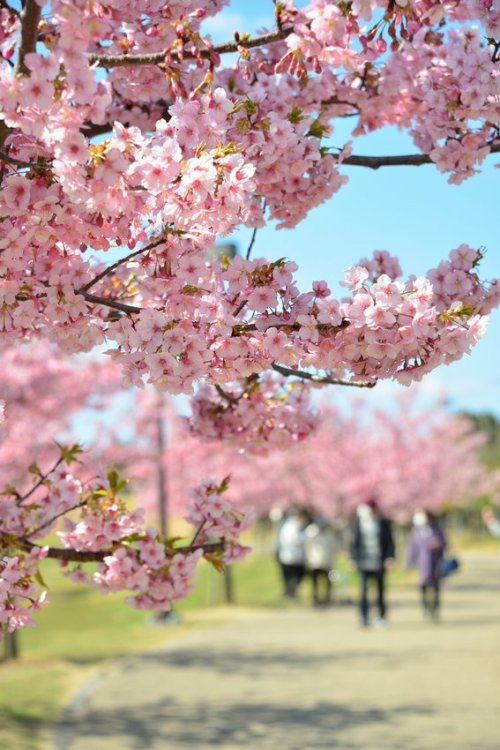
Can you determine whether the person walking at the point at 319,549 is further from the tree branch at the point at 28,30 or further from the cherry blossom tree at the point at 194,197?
the tree branch at the point at 28,30

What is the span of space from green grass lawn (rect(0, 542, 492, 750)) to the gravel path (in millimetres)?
298

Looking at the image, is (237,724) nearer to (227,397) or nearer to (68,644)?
(227,397)

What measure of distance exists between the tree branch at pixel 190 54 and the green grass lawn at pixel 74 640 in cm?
267

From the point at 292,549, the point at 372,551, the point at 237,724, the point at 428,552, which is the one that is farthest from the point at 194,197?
the point at 292,549

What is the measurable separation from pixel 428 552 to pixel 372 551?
5.01 feet

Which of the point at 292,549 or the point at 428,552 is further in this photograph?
the point at 292,549

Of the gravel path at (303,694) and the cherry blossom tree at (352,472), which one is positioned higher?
the cherry blossom tree at (352,472)

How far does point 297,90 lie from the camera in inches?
181

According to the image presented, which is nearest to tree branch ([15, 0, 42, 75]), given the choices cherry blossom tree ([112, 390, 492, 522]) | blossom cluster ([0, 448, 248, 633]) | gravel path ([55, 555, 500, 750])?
blossom cluster ([0, 448, 248, 633])

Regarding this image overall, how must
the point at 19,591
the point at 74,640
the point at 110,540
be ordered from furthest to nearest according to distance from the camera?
the point at 74,640 < the point at 110,540 < the point at 19,591

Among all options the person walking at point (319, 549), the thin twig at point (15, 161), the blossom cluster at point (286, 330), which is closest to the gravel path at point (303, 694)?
the person walking at point (319, 549)

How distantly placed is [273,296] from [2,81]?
3.67ft

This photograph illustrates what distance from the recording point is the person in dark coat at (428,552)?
1543cm

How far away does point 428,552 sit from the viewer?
15445 millimetres
